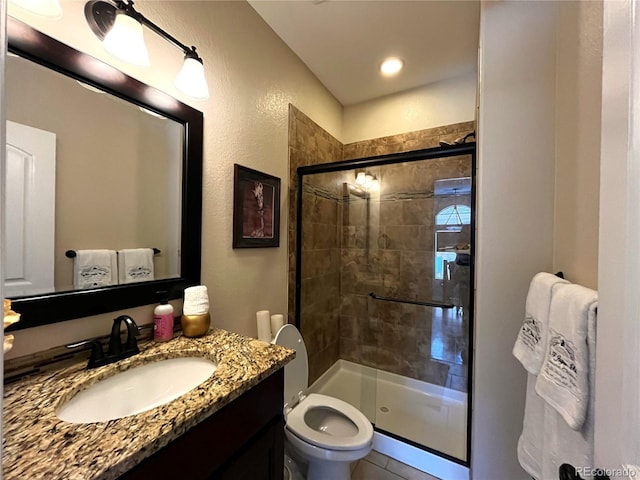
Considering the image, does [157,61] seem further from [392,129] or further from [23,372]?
[392,129]

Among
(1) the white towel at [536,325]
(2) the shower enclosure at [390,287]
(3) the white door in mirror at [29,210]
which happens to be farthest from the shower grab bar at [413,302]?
(3) the white door in mirror at [29,210]

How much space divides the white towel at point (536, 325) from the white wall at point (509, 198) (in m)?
0.28

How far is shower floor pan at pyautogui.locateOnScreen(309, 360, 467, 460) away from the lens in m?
1.71

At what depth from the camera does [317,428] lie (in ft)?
4.93

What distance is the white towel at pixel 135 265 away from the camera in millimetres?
974

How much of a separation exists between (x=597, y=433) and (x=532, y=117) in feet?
3.97

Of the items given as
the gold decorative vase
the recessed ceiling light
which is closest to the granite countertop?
the gold decorative vase

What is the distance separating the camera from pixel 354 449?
120 cm

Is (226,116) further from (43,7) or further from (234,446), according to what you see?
(234,446)

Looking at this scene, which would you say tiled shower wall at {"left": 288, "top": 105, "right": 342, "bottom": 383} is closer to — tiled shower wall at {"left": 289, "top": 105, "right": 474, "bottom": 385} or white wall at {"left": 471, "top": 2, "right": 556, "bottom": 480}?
tiled shower wall at {"left": 289, "top": 105, "right": 474, "bottom": 385}

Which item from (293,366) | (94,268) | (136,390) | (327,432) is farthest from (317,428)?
(94,268)

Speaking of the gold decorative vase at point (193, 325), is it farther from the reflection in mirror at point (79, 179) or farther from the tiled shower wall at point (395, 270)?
the tiled shower wall at point (395, 270)

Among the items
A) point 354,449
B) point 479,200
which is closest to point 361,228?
point 479,200

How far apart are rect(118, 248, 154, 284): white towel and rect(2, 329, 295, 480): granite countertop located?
0.98 ft
